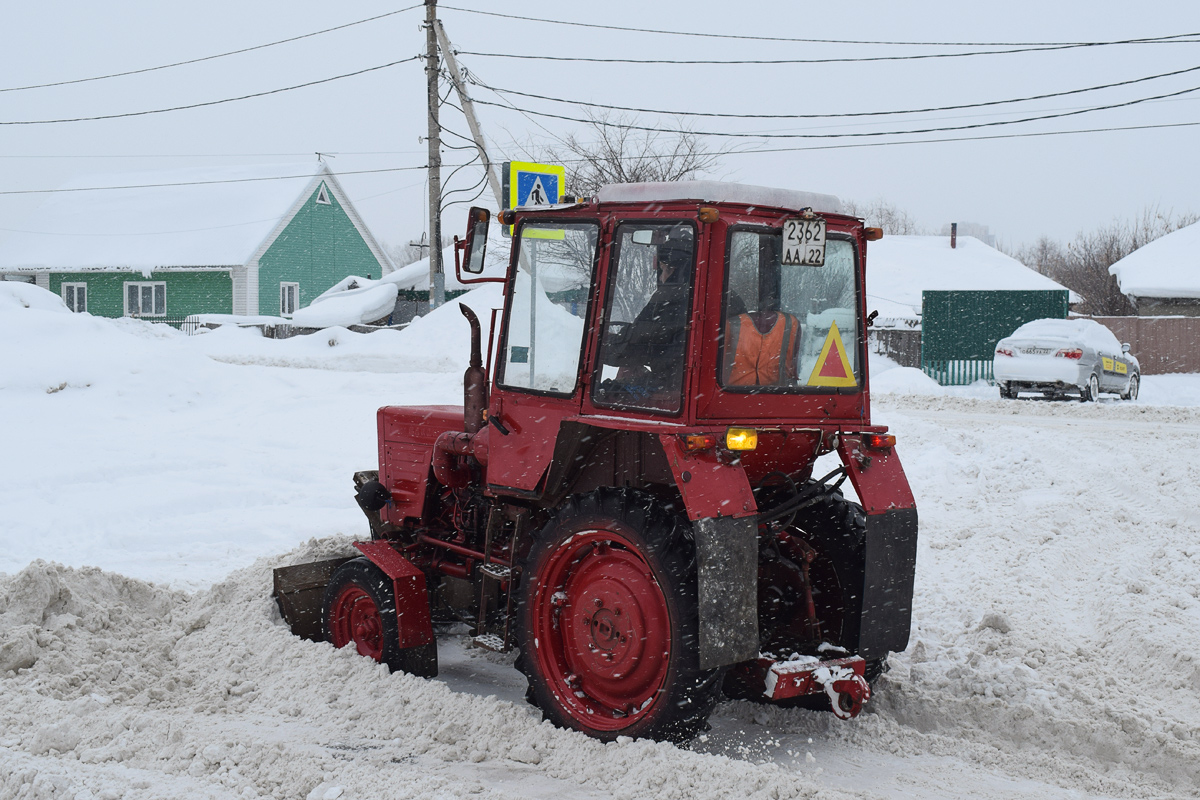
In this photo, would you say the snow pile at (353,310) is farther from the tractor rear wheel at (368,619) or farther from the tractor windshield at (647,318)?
the tractor windshield at (647,318)

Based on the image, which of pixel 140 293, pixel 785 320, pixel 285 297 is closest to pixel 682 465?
pixel 785 320

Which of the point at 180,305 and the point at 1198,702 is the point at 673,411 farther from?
the point at 180,305

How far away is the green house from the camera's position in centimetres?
3466

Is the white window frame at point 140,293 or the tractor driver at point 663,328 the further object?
the white window frame at point 140,293

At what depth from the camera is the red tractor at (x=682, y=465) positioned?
4.14 meters

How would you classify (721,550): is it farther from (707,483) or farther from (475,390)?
(475,390)

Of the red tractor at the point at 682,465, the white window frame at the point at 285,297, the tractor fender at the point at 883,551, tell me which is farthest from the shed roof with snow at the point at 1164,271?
the tractor fender at the point at 883,551

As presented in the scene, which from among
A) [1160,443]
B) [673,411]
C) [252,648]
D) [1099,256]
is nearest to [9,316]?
[252,648]

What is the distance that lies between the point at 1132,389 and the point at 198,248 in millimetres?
27819

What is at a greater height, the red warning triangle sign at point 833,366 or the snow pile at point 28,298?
the snow pile at point 28,298

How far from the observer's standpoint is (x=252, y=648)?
5648mm

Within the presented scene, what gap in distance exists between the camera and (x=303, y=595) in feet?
19.7

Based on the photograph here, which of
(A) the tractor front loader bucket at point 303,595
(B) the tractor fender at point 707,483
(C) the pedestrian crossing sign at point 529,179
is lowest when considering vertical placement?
(A) the tractor front loader bucket at point 303,595

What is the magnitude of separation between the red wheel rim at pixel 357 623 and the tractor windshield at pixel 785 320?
2.38 metres
